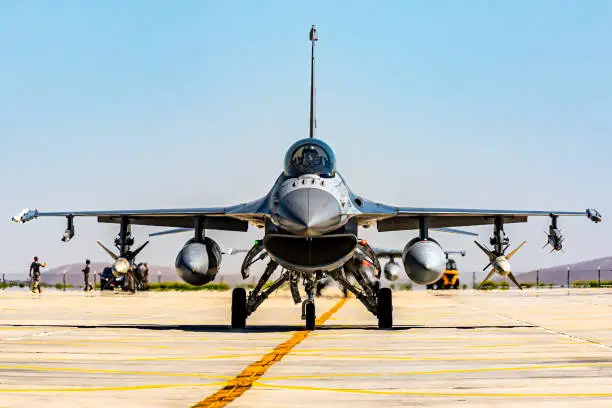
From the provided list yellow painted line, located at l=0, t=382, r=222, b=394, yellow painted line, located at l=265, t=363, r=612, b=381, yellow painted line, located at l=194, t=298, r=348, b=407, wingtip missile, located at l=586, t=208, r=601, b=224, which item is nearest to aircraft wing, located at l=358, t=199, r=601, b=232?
wingtip missile, located at l=586, t=208, r=601, b=224

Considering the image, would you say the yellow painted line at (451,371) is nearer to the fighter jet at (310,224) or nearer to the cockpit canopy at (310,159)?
the fighter jet at (310,224)

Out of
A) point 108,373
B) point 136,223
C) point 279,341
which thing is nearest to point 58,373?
point 108,373

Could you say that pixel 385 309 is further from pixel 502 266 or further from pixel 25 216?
pixel 25 216

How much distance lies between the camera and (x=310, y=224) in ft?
47.4

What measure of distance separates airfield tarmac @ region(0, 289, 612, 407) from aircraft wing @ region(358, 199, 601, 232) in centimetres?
239

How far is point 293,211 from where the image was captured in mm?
14664

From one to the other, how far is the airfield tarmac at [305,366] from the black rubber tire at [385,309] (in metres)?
0.57

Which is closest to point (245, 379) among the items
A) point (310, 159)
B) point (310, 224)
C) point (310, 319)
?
point (310, 224)

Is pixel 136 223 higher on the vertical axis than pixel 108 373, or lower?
higher

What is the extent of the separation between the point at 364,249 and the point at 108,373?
10.1 m

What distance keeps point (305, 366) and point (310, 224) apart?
16.0 ft

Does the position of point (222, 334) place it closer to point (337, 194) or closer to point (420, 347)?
point (337, 194)

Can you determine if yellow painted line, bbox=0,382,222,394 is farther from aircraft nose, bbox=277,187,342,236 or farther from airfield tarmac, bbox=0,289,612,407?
aircraft nose, bbox=277,187,342,236

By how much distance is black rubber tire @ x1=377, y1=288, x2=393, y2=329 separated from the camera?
17.9m
